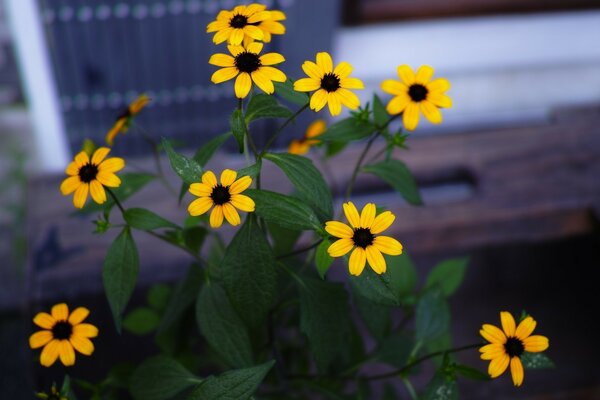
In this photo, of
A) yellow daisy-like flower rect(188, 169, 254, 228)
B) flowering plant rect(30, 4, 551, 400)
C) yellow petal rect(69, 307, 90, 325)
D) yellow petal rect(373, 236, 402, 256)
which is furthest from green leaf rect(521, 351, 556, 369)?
yellow petal rect(69, 307, 90, 325)

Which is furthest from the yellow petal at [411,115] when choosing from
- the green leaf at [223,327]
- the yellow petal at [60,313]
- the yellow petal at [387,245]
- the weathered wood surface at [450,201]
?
the weathered wood surface at [450,201]

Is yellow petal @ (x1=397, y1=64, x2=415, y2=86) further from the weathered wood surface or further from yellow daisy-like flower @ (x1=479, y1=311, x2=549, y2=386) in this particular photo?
the weathered wood surface

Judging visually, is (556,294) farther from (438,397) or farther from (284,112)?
(284,112)

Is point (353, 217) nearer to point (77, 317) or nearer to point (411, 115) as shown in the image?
point (411, 115)

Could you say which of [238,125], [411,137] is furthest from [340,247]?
[411,137]

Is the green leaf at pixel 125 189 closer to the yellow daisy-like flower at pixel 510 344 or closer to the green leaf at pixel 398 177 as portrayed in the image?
the green leaf at pixel 398 177

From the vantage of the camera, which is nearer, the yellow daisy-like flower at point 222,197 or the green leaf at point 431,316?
the yellow daisy-like flower at point 222,197

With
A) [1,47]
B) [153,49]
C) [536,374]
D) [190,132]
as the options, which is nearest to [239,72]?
[536,374]
